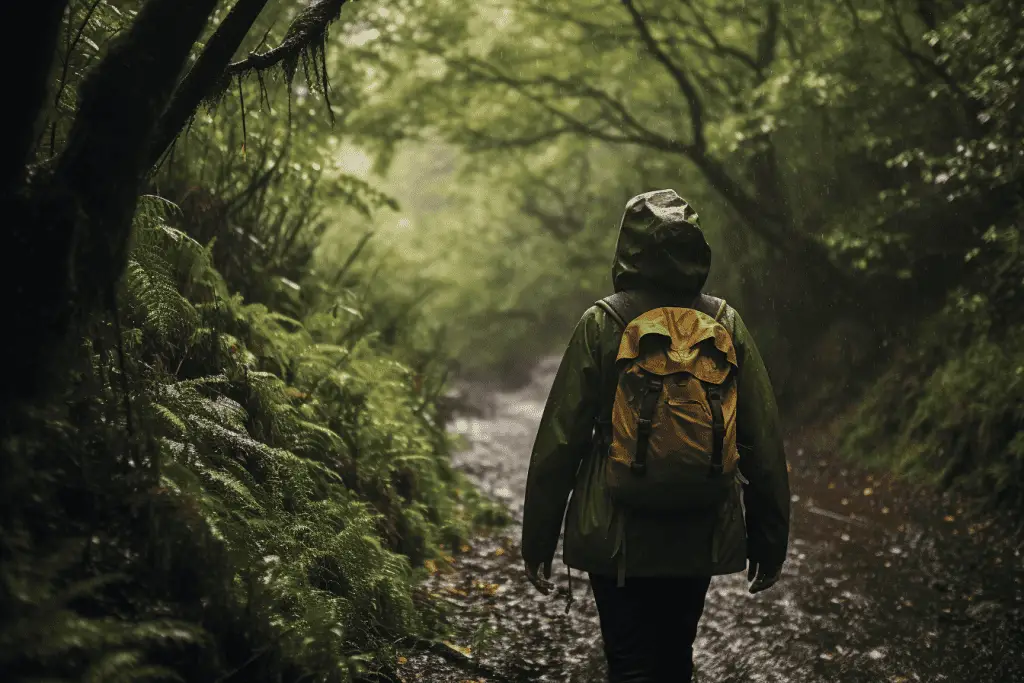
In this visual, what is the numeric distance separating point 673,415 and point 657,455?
15 cm

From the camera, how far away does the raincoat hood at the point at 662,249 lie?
3225 mm

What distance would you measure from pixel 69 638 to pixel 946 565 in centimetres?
646

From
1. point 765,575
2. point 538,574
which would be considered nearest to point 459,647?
point 538,574

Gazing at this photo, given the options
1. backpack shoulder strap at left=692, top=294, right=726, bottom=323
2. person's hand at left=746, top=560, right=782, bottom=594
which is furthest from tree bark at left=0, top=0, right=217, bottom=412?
person's hand at left=746, top=560, right=782, bottom=594

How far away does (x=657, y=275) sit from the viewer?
324 centimetres

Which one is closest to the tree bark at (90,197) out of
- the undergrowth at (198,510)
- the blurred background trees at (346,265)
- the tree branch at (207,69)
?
the blurred background trees at (346,265)

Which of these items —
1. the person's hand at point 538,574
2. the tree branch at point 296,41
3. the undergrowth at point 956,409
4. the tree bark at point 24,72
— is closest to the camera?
the tree bark at point 24,72

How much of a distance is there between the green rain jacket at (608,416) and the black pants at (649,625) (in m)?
0.17

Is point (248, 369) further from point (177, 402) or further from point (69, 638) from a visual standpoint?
point (69, 638)

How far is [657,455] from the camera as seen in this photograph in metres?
2.91

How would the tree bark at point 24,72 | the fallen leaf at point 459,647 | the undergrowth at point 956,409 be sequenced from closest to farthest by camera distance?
1. the tree bark at point 24,72
2. the fallen leaf at point 459,647
3. the undergrowth at point 956,409

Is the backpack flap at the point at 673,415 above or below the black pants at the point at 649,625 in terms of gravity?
above

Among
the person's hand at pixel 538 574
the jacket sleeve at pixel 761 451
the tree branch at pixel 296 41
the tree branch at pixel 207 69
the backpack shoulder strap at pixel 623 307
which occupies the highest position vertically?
the tree branch at pixel 296 41

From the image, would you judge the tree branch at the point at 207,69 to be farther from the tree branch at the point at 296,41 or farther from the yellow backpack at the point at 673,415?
the yellow backpack at the point at 673,415
